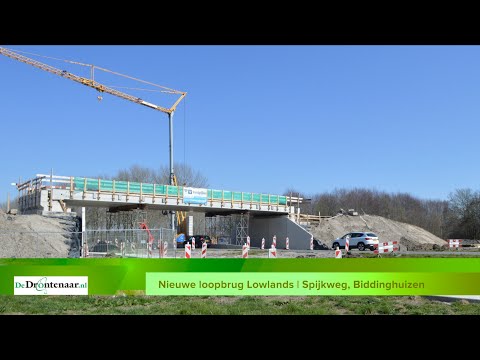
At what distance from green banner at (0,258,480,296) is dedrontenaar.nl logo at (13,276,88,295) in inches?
4.4

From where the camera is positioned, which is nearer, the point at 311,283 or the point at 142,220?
the point at 311,283

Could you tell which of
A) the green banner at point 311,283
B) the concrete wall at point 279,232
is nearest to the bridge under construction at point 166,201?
the concrete wall at point 279,232

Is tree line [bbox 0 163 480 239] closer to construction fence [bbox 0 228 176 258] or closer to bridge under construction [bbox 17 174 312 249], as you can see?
bridge under construction [bbox 17 174 312 249]

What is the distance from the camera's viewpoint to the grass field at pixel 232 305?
10898mm

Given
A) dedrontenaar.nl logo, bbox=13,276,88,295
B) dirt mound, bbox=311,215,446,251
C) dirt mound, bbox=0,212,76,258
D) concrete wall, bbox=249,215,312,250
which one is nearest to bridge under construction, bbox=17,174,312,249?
concrete wall, bbox=249,215,312,250

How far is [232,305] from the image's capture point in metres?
11.8

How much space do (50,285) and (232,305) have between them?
15.5 ft

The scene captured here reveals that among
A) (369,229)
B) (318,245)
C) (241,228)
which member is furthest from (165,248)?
(369,229)

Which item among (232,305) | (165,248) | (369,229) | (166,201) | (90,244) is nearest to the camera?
(232,305)

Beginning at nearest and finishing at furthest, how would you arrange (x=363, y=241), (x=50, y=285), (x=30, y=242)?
(x=50, y=285) → (x=30, y=242) → (x=363, y=241)

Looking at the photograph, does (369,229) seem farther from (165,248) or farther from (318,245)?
(165,248)

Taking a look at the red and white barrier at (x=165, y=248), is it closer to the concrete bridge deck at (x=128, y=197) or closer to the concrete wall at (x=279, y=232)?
the concrete bridge deck at (x=128, y=197)

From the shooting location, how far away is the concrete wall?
56312 millimetres
